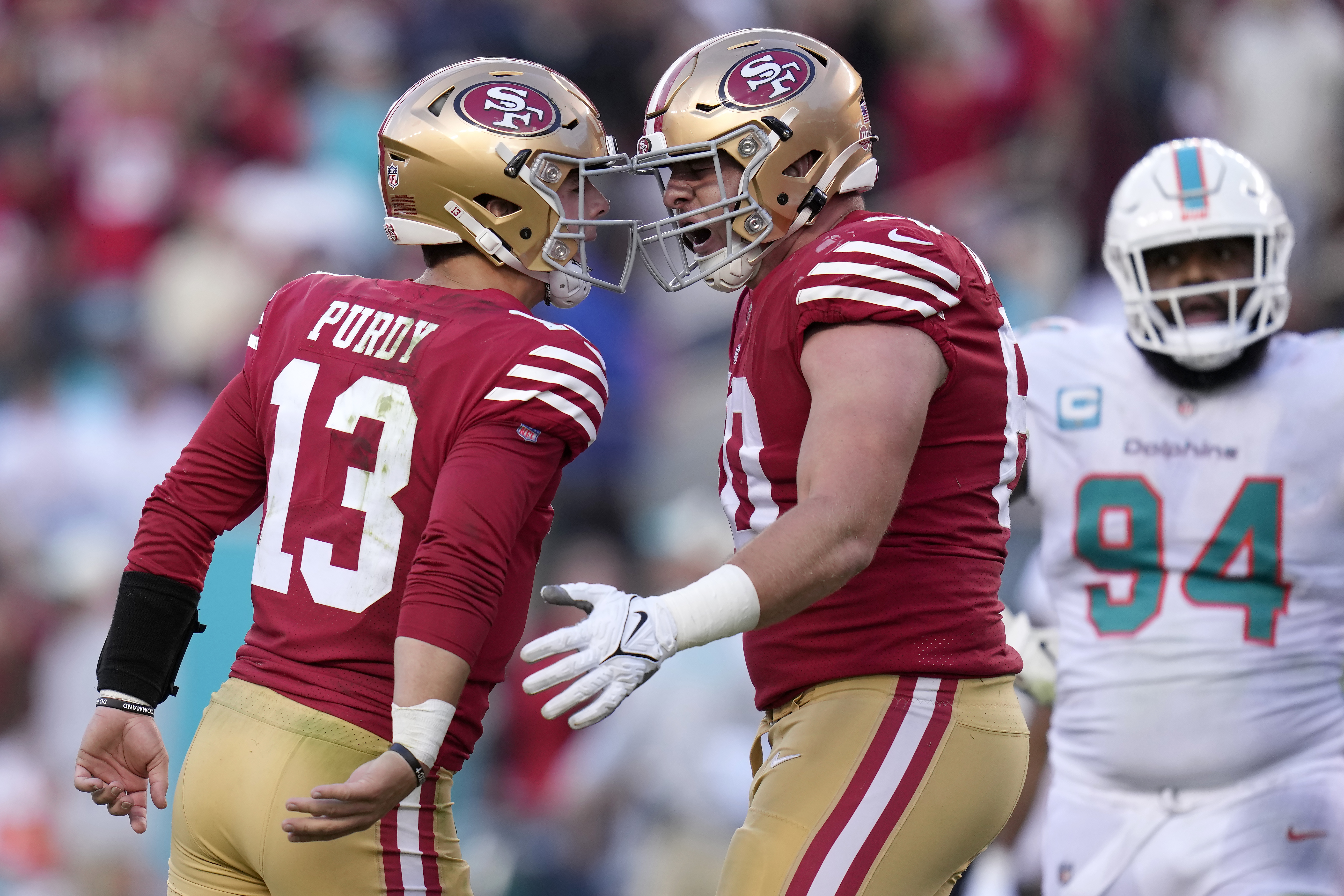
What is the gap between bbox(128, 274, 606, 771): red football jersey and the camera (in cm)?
238

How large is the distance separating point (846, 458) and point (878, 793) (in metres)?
0.57

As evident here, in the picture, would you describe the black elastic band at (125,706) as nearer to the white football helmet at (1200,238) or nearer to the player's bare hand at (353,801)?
the player's bare hand at (353,801)

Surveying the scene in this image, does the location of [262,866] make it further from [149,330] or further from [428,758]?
[149,330]

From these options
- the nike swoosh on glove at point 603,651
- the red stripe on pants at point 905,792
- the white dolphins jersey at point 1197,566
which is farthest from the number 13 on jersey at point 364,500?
the white dolphins jersey at point 1197,566

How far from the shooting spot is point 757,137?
9.04ft

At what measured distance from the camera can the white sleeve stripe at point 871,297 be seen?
2352 mm

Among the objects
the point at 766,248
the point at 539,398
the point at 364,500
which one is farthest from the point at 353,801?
the point at 766,248

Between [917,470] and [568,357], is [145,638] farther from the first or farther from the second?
[917,470]

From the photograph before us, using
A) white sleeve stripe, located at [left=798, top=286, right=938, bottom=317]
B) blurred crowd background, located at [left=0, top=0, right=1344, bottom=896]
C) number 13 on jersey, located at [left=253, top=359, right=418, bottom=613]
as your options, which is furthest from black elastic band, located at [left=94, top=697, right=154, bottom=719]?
blurred crowd background, located at [left=0, top=0, right=1344, bottom=896]

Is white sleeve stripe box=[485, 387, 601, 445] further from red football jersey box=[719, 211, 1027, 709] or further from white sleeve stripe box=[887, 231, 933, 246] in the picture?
white sleeve stripe box=[887, 231, 933, 246]

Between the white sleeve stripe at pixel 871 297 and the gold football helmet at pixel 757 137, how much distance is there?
16.6 inches

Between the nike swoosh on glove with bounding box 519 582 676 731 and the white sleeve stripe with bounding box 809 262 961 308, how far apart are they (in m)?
0.63

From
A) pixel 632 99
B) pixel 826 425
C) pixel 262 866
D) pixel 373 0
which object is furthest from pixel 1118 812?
pixel 373 0

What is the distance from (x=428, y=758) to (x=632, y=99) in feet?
17.1
